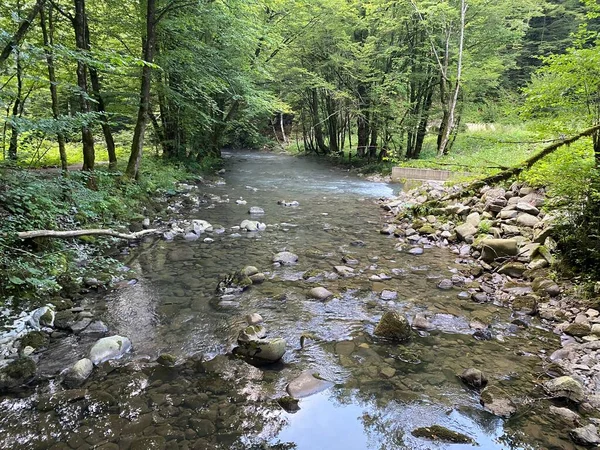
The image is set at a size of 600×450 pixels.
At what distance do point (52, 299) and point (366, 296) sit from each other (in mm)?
4690

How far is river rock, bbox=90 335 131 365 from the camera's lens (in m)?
4.07

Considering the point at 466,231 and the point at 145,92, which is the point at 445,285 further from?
the point at 145,92

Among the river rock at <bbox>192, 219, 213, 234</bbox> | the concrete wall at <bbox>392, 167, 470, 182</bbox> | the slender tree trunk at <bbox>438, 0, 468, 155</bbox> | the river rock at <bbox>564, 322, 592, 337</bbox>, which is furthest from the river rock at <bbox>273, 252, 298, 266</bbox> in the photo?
the slender tree trunk at <bbox>438, 0, 468, 155</bbox>

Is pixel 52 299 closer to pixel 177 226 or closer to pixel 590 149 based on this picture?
pixel 177 226

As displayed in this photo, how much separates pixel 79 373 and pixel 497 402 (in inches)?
165

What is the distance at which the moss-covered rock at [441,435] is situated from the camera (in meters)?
3.12

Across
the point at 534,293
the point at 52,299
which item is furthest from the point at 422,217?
the point at 52,299

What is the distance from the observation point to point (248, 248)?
27.1 ft

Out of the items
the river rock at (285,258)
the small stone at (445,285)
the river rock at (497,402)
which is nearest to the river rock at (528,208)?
the small stone at (445,285)

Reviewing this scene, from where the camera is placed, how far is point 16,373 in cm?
366

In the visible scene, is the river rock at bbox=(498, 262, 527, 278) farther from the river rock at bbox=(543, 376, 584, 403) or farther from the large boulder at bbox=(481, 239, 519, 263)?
the river rock at bbox=(543, 376, 584, 403)

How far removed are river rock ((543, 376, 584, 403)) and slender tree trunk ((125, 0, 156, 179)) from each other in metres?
9.87

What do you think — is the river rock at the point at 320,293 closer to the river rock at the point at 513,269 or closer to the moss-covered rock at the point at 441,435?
the moss-covered rock at the point at 441,435

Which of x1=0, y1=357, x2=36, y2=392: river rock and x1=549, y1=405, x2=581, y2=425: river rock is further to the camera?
x1=0, y1=357, x2=36, y2=392: river rock
